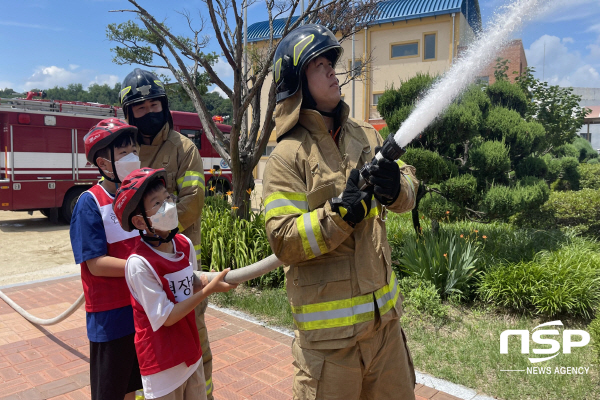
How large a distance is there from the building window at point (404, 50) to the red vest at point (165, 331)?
2266 centimetres

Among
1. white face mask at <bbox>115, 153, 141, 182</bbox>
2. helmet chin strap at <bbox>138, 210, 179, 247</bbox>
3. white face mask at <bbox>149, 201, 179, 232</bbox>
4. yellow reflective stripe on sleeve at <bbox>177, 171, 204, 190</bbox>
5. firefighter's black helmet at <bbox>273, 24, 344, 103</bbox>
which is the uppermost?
firefighter's black helmet at <bbox>273, 24, 344, 103</bbox>

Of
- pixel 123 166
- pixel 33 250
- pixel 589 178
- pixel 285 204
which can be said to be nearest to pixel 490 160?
pixel 285 204

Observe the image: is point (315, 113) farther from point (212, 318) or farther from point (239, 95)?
point (239, 95)

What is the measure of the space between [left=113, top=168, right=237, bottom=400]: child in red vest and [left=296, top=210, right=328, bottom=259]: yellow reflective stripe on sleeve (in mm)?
439

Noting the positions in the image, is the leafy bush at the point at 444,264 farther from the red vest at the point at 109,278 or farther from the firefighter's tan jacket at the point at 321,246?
the red vest at the point at 109,278

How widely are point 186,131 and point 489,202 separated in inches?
416

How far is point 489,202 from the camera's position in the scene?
6.29 meters

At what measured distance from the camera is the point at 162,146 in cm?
309

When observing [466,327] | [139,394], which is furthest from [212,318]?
[466,327]

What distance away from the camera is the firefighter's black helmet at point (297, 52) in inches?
79.5

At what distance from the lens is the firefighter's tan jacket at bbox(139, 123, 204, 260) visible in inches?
117

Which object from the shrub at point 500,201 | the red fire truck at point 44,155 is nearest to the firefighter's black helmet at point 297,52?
the shrub at point 500,201

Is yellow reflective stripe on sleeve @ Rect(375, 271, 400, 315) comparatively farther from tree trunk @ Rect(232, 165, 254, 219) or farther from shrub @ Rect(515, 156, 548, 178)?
shrub @ Rect(515, 156, 548, 178)

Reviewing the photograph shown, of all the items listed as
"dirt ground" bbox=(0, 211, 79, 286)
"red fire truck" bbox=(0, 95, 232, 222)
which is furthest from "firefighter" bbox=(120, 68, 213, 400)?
"red fire truck" bbox=(0, 95, 232, 222)
